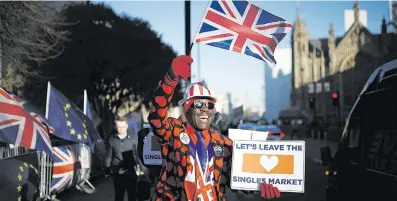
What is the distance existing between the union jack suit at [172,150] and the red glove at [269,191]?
32cm

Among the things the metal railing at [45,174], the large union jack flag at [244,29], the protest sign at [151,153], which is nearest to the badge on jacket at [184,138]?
the large union jack flag at [244,29]

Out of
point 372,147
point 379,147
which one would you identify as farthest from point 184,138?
point 372,147

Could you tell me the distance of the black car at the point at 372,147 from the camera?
4.49 m

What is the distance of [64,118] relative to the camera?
34.8ft

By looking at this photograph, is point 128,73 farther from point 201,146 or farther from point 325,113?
point 325,113

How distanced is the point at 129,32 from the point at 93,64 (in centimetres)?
425

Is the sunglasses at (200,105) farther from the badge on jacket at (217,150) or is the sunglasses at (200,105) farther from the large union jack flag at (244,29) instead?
the large union jack flag at (244,29)

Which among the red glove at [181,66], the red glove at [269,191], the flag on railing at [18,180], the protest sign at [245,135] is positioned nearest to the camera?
the red glove at [181,66]

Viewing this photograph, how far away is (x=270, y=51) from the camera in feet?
18.2

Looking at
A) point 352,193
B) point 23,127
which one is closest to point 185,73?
point 352,193

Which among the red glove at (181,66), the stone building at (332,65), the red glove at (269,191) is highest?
the stone building at (332,65)

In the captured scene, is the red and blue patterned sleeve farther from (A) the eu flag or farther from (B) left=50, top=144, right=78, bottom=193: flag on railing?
(B) left=50, top=144, right=78, bottom=193: flag on railing

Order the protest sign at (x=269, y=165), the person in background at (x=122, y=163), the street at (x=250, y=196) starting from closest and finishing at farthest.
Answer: the protest sign at (x=269, y=165), the person in background at (x=122, y=163), the street at (x=250, y=196)

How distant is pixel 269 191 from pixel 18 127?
14.9 feet
